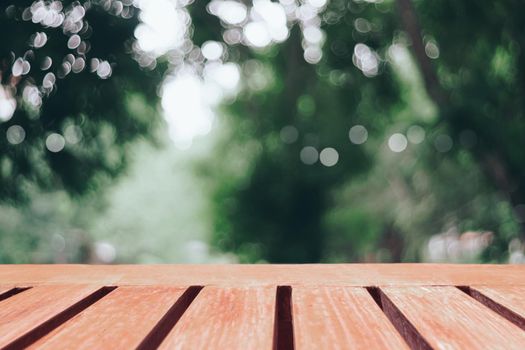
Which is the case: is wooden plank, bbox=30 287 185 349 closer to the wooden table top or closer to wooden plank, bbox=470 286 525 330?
A: the wooden table top

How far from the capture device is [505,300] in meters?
0.65

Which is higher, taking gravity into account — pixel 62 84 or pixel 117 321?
pixel 62 84

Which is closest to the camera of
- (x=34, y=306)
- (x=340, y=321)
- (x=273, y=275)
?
(x=340, y=321)

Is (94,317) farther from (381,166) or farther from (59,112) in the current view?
(381,166)

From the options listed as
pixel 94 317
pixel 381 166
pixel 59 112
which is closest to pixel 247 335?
pixel 94 317

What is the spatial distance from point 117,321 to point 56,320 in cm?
8

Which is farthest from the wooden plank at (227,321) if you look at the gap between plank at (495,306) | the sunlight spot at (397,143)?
the sunlight spot at (397,143)

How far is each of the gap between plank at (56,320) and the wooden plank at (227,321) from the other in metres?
0.14

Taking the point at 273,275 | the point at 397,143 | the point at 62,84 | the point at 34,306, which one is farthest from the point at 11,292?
the point at 397,143

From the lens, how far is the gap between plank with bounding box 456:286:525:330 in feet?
1.88

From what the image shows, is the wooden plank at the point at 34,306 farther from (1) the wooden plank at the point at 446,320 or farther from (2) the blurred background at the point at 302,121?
(2) the blurred background at the point at 302,121

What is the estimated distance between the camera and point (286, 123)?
4785 millimetres

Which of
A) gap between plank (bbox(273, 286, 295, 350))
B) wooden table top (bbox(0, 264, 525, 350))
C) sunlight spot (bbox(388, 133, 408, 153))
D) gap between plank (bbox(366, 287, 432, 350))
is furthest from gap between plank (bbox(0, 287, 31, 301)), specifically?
sunlight spot (bbox(388, 133, 408, 153))

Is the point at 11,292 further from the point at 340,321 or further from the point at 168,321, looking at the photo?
the point at 340,321
